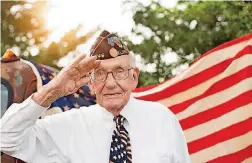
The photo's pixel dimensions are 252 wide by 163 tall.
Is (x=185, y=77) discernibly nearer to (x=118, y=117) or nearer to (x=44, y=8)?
(x=118, y=117)

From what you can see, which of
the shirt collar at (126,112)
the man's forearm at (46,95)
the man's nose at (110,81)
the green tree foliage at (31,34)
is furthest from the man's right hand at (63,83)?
the green tree foliage at (31,34)

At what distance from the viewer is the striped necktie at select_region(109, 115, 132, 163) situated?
2.59 metres

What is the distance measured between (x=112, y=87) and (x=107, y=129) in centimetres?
20

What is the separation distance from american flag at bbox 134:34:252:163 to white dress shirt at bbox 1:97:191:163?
93 cm

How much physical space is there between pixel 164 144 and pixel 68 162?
0.42 metres

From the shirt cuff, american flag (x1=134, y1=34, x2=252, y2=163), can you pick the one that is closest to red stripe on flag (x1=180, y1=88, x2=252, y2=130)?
american flag (x1=134, y1=34, x2=252, y2=163)

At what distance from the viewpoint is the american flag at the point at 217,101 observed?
3609mm

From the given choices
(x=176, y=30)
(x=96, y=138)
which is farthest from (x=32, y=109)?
(x=176, y=30)

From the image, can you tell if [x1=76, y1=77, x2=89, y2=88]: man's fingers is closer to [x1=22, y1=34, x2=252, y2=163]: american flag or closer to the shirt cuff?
the shirt cuff

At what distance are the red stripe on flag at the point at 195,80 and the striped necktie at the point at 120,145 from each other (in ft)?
4.17

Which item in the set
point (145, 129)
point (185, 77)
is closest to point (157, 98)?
point (185, 77)

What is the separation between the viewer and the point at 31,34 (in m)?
13.4

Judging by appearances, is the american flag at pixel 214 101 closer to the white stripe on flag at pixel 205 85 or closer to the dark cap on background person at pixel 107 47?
the white stripe on flag at pixel 205 85

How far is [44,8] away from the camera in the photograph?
11.9 metres
